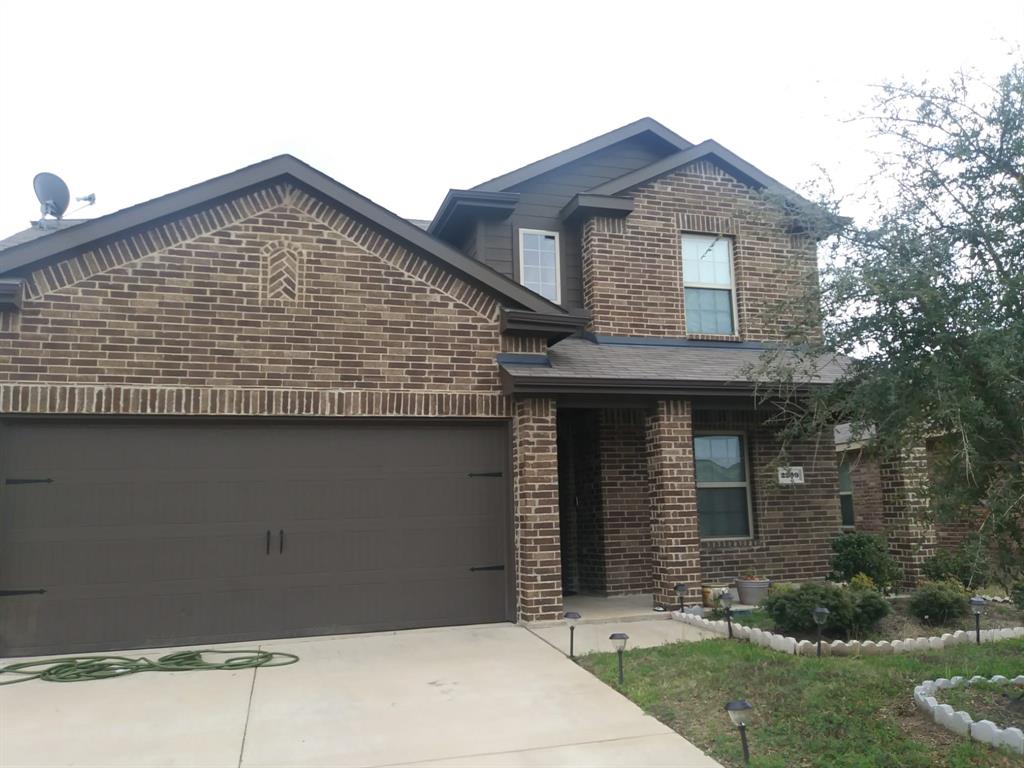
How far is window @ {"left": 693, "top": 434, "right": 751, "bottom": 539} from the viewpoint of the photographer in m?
11.0

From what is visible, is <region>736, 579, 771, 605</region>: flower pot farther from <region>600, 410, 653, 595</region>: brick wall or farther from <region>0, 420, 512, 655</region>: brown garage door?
<region>0, 420, 512, 655</region>: brown garage door

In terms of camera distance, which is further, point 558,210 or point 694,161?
point 694,161

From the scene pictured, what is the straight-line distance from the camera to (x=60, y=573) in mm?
7500

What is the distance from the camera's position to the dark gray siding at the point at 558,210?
1143cm

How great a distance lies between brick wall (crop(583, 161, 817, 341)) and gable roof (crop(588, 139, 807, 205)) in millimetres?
150

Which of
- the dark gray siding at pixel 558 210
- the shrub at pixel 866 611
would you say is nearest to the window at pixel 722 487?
the dark gray siding at pixel 558 210

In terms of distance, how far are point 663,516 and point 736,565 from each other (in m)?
2.37

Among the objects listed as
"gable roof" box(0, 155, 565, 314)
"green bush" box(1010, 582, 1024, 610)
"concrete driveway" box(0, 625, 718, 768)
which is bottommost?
"concrete driveway" box(0, 625, 718, 768)

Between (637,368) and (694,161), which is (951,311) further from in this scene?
(694,161)

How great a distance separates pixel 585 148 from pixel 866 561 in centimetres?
754

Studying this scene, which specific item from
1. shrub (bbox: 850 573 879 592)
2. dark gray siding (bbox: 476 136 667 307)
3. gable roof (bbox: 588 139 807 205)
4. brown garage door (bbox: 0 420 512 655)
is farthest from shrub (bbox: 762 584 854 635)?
gable roof (bbox: 588 139 807 205)

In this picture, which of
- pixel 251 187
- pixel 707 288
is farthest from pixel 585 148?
pixel 251 187

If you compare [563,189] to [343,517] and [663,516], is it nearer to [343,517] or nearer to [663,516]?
[663,516]

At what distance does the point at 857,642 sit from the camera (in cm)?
700
